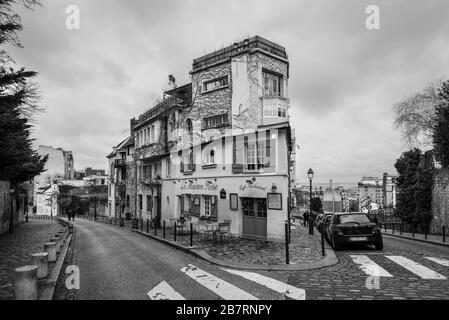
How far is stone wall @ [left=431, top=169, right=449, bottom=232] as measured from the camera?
1995cm

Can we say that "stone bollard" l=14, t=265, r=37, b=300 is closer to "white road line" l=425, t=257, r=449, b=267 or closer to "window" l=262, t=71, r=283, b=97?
"white road line" l=425, t=257, r=449, b=267

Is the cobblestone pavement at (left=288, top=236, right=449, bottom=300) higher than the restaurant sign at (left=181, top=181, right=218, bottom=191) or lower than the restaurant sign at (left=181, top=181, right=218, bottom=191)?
lower

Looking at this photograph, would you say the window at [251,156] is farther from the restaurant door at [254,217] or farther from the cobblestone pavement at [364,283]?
the cobblestone pavement at [364,283]

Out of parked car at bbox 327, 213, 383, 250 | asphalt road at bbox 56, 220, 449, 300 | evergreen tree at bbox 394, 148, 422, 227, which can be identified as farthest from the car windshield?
evergreen tree at bbox 394, 148, 422, 227

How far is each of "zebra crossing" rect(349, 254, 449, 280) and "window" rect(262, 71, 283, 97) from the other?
382 inches

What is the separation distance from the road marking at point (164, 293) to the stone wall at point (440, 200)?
19833 mm

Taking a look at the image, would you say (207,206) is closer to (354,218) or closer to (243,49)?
(354,218)

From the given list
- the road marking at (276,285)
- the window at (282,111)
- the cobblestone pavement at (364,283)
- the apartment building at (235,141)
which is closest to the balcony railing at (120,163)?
the apartment building at (235,141)

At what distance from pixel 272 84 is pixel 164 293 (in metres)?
13.7

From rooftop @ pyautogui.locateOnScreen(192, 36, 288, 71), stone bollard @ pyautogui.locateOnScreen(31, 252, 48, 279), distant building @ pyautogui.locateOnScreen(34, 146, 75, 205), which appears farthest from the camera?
distant building @ pyautogui.locateOnScreen(34, 146, 75, 205)

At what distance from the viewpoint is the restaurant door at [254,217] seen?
14.9 meters

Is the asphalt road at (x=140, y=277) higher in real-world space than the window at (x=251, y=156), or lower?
lower
